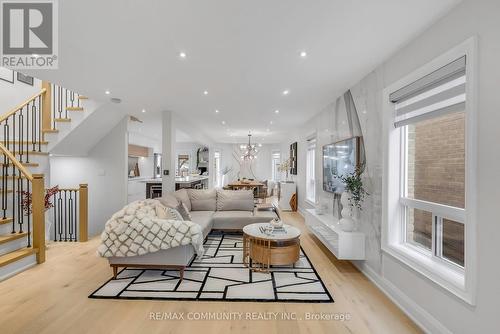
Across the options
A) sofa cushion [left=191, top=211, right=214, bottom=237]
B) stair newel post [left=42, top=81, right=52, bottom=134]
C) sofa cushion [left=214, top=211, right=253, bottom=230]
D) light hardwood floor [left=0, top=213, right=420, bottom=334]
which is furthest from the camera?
stair newel post [left=42, top=81, right=52, bottom=134]

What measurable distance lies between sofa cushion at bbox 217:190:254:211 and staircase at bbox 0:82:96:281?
260 centimetres

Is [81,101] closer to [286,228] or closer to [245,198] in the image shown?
[245,198]

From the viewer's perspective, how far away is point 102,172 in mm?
5746

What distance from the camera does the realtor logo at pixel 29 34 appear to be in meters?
2.12

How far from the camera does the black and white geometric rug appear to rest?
2.70 meters

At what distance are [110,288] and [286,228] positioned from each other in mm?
2371

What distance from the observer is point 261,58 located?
113 inches

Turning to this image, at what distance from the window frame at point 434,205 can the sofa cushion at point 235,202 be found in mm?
2888

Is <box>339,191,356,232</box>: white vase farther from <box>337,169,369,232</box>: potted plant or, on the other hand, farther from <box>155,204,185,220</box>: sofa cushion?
<box>155,204,185,220</box>: sofa cushion

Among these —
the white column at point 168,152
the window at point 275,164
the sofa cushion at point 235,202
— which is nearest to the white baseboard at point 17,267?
the white column at point 168,152

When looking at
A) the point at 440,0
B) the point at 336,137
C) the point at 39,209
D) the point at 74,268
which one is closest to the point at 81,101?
the point at 39,209

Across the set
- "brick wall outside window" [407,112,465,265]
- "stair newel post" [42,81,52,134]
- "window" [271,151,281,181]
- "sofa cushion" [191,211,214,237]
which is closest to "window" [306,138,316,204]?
"sofa cushion" [191,211,214,237]

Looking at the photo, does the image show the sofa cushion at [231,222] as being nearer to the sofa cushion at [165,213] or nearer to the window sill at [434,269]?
the sofa cushion at [165,213]

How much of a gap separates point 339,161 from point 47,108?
581 cm
